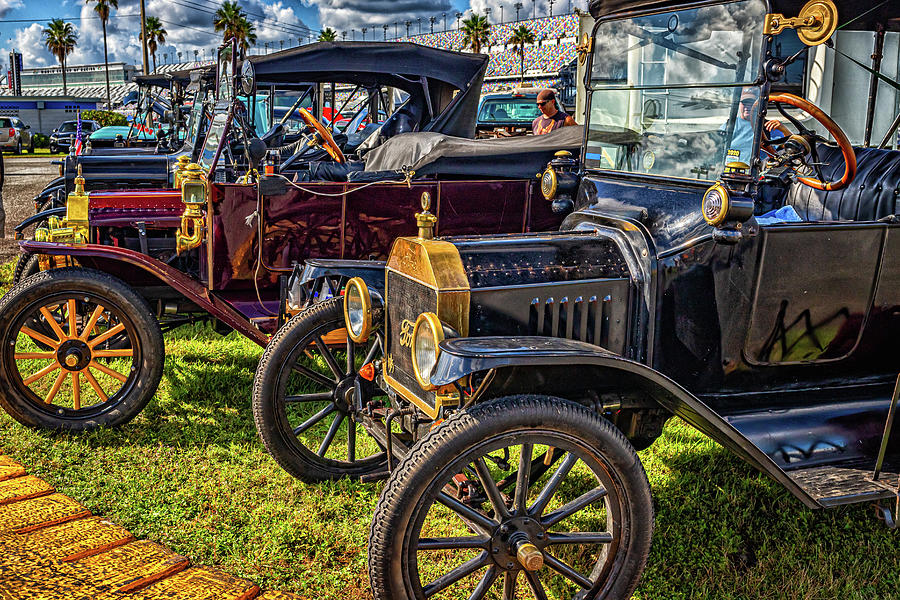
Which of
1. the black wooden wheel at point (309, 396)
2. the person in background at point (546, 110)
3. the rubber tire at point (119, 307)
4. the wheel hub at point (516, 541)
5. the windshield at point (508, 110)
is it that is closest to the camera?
the wheel hub at point (516, 541)

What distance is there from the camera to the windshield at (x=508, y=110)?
44.2ft

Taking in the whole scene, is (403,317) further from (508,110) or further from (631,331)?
(508,110)

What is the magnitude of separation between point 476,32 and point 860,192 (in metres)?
50.7

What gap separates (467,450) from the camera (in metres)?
2.27

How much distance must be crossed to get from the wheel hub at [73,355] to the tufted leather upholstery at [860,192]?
3.72 meters

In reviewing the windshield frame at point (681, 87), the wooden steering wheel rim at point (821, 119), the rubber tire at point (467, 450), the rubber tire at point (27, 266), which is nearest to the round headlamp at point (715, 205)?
the windshield frame at point (681, 87)

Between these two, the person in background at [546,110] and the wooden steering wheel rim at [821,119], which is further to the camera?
the person in background at [546,110]

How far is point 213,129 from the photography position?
6.45 metres

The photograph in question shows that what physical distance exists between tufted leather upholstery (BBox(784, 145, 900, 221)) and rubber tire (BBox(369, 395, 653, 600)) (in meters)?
1.75

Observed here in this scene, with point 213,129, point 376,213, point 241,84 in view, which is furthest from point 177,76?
point 376,213

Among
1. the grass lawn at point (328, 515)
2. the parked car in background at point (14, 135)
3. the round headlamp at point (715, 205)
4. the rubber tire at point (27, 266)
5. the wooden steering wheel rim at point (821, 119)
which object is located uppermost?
the parked car in background at point (14, 135)

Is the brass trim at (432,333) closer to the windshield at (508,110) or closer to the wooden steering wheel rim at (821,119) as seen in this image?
the wooden steering wheel rim at (821,119)

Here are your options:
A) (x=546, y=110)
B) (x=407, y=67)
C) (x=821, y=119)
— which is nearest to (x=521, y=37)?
(x=546, y=110)

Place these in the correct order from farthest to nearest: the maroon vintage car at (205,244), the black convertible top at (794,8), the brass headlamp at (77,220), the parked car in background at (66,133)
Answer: the parked car in background at (66,133) → the brass headlamp at (77,220) → the maroon vintage car at (205,244) → the black convertible top at (794,8)
